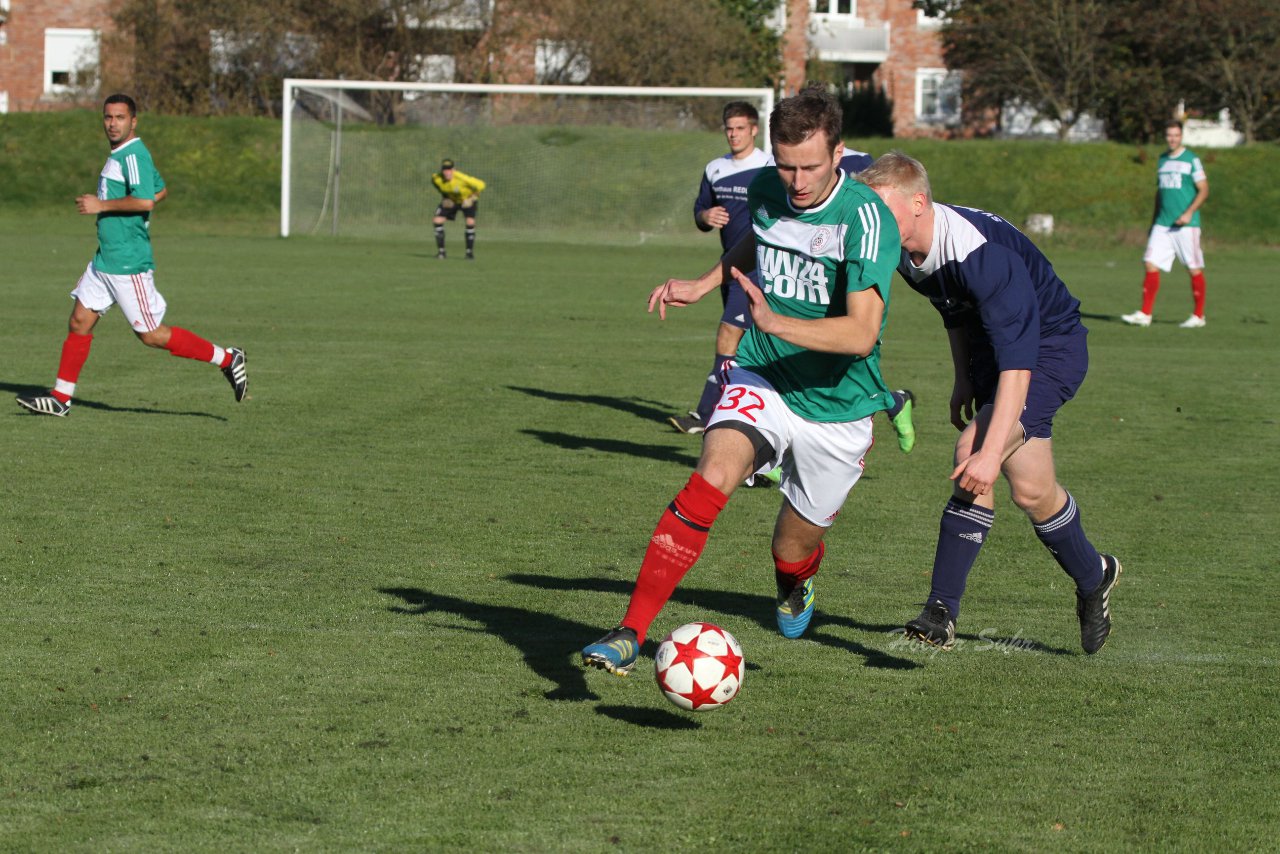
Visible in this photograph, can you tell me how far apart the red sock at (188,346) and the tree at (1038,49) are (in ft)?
130

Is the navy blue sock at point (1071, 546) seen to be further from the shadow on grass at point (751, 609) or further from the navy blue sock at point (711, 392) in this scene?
the navy blue sock at point (711, 392)

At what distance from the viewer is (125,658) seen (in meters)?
5.20

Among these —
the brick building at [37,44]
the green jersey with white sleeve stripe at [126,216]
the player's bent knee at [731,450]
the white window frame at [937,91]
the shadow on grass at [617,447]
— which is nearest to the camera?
the player's bent knee at [731,450]

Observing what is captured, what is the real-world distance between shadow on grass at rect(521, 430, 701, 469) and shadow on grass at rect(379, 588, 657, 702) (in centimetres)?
382

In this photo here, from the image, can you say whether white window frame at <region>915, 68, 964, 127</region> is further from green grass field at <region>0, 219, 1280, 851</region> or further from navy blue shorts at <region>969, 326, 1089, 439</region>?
navy blue shorts at <region>969, 326, 1089, 439</region>

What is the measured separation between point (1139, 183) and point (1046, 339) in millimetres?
37518

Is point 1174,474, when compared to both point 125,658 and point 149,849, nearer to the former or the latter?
point 125,658

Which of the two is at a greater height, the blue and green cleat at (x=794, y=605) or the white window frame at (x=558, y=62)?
the white window frame at (x=558, y=62)

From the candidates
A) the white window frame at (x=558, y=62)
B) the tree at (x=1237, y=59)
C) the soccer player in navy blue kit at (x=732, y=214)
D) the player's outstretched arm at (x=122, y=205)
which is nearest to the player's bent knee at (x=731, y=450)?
the soccer player in navy blue kit at (x=732, y=214)

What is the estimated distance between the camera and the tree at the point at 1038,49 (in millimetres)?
46594

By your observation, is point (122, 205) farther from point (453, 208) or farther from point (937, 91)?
point (937, 91)

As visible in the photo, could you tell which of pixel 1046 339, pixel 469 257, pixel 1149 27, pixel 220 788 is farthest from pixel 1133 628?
pixel 1149 27

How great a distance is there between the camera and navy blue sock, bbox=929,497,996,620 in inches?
220

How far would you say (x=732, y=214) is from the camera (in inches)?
424
